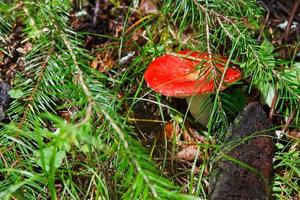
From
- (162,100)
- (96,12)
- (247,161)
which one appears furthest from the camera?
(96,12)

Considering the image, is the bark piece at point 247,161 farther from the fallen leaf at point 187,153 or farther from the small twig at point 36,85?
the small twig at point 36,85

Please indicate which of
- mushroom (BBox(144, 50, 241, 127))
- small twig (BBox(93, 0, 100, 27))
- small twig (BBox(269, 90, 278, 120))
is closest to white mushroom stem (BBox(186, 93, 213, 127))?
mushroom (BBox(144, 50, 241, 127))

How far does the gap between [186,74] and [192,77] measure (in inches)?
1.8

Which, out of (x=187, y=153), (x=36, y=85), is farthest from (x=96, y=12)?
(x=187, y=153)

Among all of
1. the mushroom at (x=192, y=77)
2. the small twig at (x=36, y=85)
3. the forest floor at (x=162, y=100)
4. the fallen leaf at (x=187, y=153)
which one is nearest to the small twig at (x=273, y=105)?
the forest floor at (x=162, y=100)

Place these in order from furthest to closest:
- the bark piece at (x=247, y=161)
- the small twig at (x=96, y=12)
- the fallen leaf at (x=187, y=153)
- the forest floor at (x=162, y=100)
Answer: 1. the small twig at (x=96, y=12)
2. the fallen leaf at (x=187, y=153)
3. the forest floor at (x=162, y=100)
4. the bark piece at (x=247, y=161)

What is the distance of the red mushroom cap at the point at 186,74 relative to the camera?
6.66ft

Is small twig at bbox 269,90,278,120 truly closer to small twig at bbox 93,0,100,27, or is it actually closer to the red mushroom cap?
the red mushroom cap

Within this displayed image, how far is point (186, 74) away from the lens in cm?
215

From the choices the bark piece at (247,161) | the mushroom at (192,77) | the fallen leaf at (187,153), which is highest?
the mushroom at (192,77)

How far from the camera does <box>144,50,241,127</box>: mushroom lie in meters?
2.03

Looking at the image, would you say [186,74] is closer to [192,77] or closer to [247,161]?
[192,77]

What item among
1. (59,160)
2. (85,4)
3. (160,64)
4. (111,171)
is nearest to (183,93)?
(160,64)

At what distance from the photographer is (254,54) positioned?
212cm
